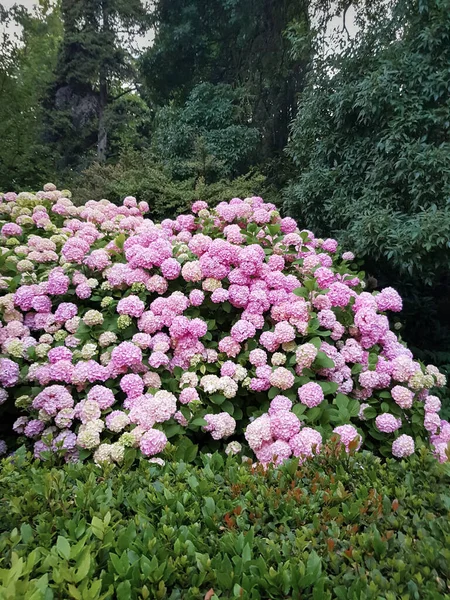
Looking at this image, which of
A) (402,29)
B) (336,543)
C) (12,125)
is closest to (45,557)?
(336,543)

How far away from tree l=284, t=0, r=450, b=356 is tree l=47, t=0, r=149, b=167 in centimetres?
975

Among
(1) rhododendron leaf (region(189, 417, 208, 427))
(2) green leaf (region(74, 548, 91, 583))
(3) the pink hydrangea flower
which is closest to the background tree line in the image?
(3) the pink hydrangea flower

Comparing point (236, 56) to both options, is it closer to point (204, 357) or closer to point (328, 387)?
point (204, 357)

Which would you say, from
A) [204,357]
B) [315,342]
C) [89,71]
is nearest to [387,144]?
[315,342]

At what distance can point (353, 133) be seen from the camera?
4.35 m

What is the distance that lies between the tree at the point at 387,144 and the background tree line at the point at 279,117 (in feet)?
0.04

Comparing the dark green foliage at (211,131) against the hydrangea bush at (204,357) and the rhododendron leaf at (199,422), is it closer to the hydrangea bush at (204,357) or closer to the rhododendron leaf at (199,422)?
the hydrangea bush at (204,357)

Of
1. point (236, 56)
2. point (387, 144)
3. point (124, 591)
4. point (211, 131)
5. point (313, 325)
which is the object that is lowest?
point (124, 591)

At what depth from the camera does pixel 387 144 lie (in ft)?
12.2

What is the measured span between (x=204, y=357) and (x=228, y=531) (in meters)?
1.07

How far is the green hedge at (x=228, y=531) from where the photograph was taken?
985 mm

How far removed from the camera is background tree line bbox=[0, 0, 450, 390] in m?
3.65

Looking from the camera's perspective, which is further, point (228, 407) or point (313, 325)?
point (313, 325)

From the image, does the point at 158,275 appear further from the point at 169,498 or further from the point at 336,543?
the point at 336,543
